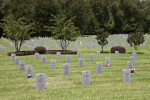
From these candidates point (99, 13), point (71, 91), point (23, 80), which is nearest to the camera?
point (71, 91)

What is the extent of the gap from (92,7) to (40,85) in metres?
86.2

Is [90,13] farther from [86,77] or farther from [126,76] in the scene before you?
[86,77]

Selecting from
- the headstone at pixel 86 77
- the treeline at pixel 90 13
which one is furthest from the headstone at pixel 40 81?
the treeline at pixel 90 13

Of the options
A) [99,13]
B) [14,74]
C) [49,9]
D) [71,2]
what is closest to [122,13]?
[99,13]

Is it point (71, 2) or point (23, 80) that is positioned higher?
point (71, 2)

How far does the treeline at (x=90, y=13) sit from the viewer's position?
68562 millimetres

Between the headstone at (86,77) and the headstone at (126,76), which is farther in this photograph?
the headstone at (126,76)

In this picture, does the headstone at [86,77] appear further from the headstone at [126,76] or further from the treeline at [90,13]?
the treeline at [90,13]

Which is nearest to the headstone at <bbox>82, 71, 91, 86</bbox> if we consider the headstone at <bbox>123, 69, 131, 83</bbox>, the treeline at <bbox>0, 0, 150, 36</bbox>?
the headstone at <bbox>123, 69, 131, 83</bbox>

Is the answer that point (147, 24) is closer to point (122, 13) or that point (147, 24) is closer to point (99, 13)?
point (122, 13)

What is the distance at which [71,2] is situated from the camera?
278 feet

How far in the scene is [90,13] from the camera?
281ft

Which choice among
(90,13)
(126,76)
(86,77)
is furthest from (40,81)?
(90,13)

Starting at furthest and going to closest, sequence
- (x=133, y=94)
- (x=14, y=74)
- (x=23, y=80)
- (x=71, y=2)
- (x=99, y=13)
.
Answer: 1. (x=99, y=13)
2. (x=71, y=2)
3. (x=14, y=74)
4. (x=23, y=80)
5. (x=133, y=94)
